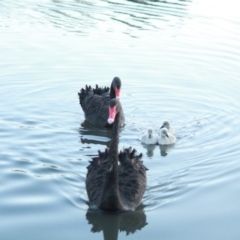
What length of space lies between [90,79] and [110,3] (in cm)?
600

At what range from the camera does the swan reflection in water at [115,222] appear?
5430 mm

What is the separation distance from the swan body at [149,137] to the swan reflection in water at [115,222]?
6.66ft

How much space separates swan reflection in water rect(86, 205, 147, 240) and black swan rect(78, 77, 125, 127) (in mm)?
2688

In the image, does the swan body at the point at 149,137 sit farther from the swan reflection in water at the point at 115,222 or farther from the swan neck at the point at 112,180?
the swan neck at the point at 112,180

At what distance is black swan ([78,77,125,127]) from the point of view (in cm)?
846

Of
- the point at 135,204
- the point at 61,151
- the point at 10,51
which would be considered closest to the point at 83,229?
the point at 135,204

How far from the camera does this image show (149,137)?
772 cm

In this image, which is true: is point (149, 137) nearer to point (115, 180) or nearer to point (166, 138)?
point (166, 138)

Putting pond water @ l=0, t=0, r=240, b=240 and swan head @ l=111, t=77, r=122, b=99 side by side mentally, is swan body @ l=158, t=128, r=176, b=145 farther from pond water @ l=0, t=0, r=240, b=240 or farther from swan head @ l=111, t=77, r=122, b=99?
swan head @ l=111, t=77, r=122, b=99

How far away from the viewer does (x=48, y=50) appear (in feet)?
36.7

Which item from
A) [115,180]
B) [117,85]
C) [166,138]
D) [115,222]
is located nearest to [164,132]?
[166,138]

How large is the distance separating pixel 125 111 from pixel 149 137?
46.5 inches

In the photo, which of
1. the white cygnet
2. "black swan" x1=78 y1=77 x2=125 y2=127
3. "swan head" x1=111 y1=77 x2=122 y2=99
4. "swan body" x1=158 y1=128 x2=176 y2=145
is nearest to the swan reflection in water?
"swan body" x1=158 y1=128 x2=176 y2=145

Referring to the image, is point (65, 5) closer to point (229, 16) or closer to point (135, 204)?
point (229, 16)
